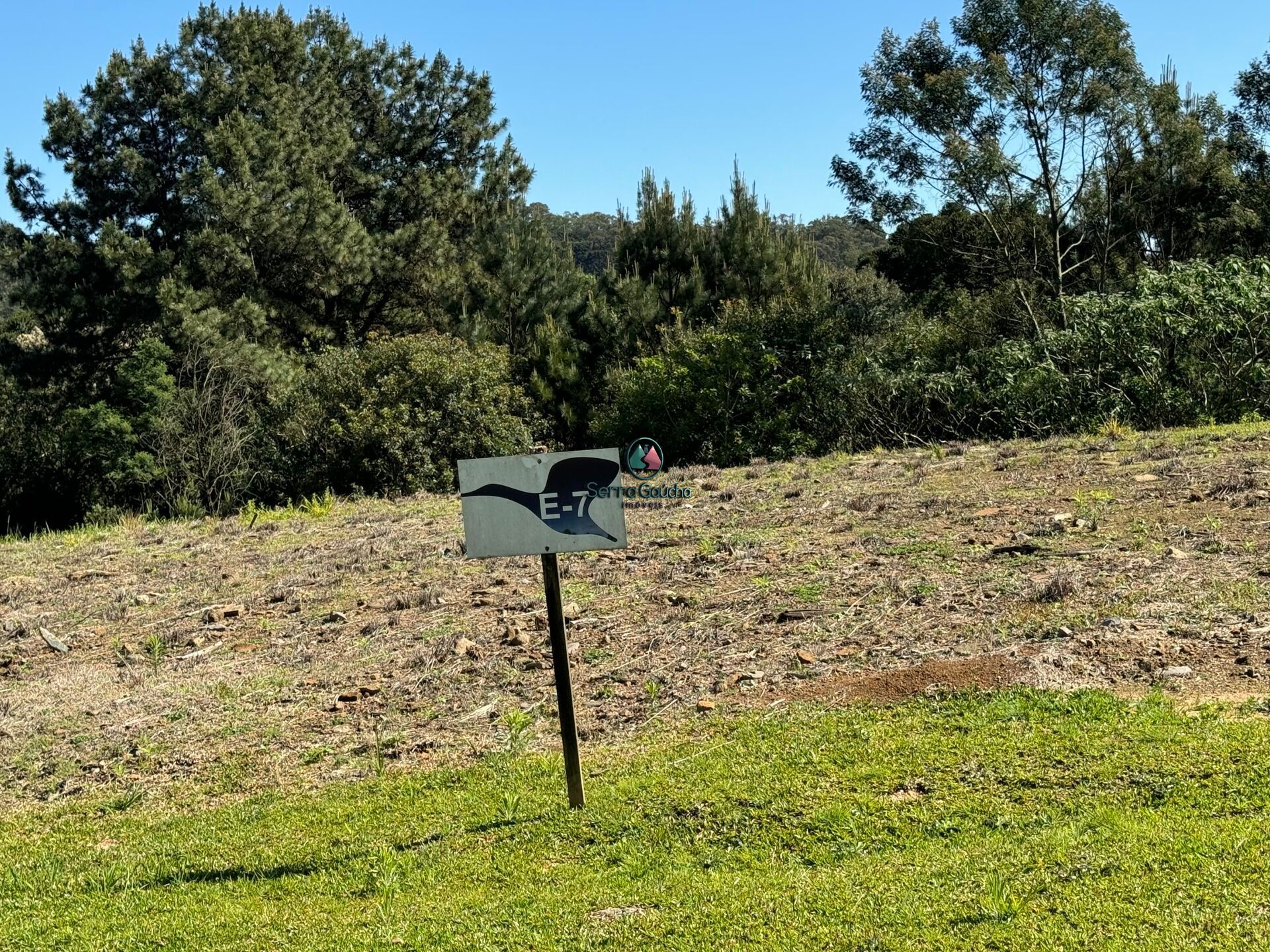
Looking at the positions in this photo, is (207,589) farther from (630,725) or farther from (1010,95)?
(1010,95)

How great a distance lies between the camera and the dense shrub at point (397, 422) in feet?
74.9

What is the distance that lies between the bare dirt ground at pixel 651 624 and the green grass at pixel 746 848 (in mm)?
473

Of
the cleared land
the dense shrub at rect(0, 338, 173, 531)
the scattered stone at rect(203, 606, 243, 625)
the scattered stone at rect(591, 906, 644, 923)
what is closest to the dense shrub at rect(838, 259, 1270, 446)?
the cleared land

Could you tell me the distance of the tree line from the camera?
20.0 metres

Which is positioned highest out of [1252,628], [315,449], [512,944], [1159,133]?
[1159,133]

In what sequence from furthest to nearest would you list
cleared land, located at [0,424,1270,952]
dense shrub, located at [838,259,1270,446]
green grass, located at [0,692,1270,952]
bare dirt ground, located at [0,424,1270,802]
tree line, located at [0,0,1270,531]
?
tree line, located at [0,0,1270,531] < dense shrub, located at [838,259,1270,446] < bare dirt ground, located at [0,424,1270,802] < cleared land, located at [0,424,1270,952] < green grass, located at [0,692,1270,952]

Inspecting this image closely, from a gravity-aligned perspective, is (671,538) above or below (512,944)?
above

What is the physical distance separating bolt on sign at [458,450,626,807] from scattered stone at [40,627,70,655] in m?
5.59

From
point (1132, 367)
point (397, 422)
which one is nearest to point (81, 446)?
point (397, 422)

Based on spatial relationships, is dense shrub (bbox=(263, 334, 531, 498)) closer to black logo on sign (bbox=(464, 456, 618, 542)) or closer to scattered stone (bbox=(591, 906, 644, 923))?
black logo on sign (bbox=(464, 456, 618, 542))

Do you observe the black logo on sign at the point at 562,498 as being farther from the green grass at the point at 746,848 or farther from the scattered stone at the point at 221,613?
the scattered stone at the point at 221,613

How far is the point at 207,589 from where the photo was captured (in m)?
10.6

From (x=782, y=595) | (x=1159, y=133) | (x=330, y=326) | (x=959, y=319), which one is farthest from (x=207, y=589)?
(x=330, y=326)

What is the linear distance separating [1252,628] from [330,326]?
31.4 meters
